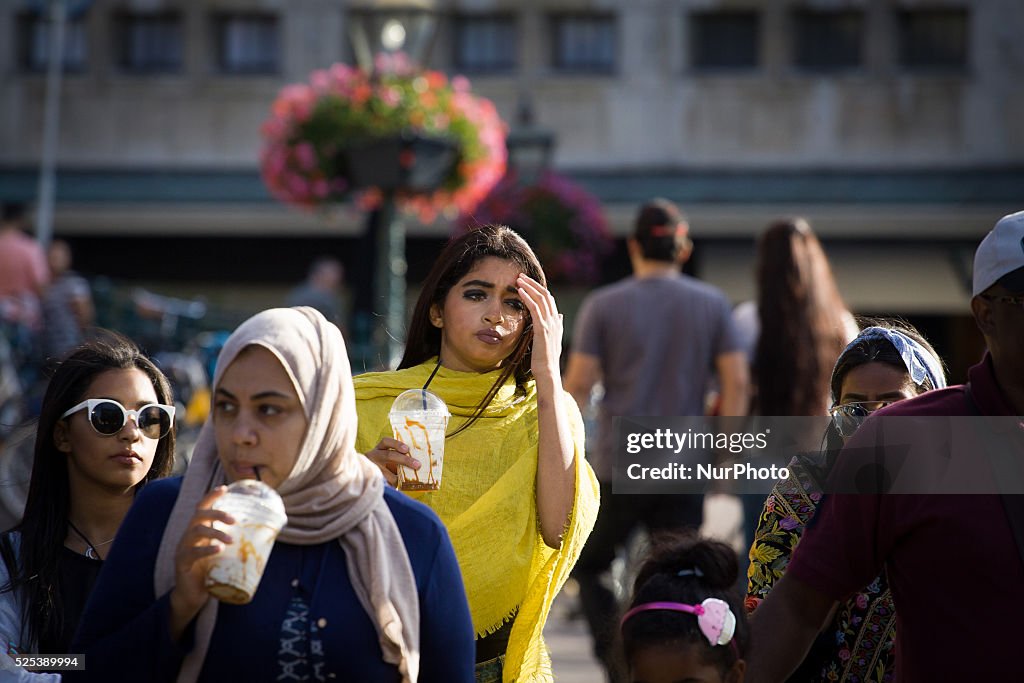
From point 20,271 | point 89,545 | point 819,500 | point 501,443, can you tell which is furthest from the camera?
point 20,271

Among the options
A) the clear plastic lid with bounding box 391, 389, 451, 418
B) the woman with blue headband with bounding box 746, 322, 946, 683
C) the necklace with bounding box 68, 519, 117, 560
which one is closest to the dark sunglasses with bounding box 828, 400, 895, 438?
the woman with blue headband with bounding box 746, 322, 946, 683

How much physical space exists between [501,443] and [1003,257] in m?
1.50

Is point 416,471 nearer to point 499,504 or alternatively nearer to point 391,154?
point 499,504

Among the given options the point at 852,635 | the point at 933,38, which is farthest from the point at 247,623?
the point at 933,38

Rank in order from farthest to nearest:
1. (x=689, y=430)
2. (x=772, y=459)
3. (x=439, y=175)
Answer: (x=439, y=175) → (x=689, y=430) → (x=772, y=459)

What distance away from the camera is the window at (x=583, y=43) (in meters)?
23.2

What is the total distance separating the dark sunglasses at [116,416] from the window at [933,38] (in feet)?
66.2

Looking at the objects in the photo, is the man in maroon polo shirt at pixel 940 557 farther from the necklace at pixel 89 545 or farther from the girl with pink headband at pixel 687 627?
the necklace at pixel 89 545

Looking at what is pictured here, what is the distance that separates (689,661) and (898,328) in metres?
1.57

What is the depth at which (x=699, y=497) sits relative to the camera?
6.81 metres

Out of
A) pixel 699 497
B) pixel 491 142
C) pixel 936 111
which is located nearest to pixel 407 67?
pixel 491 142

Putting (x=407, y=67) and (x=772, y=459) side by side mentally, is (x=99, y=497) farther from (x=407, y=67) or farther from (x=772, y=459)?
(x=407, y=67)

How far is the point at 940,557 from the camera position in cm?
303

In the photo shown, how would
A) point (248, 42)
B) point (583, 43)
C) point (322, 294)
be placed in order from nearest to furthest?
point (322, 294)
point (583, 43)
point (248, 42)
